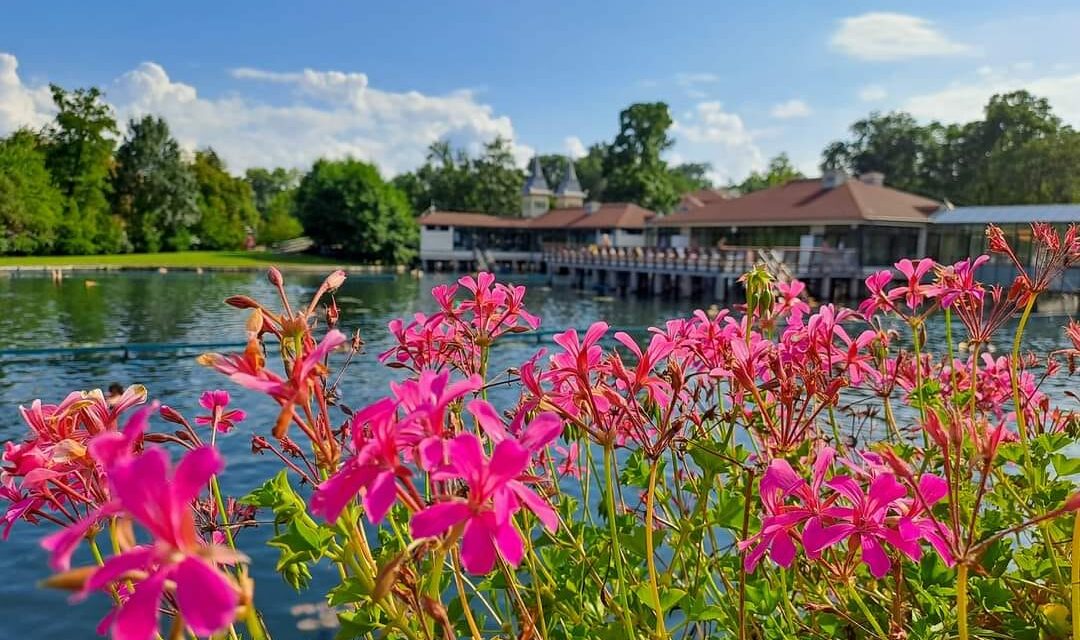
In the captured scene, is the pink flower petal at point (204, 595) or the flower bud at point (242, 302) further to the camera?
the flower bud at point (242, 302)

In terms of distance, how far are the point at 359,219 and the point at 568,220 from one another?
46.7ft

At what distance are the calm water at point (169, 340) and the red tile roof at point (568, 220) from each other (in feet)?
28.5

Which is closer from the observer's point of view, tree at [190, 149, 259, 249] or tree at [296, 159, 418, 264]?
tree at [296, 159, 418, 264]

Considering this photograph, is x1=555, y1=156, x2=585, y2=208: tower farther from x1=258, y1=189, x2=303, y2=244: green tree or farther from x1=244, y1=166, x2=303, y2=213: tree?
x1=244, y1=166, x2=303, y2=213: tree

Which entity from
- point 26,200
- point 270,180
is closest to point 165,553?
point 26,200

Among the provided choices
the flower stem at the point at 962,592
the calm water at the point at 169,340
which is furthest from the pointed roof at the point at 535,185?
the flower stem at the point at 962,592

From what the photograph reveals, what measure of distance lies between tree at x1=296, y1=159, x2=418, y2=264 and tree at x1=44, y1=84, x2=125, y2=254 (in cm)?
1317

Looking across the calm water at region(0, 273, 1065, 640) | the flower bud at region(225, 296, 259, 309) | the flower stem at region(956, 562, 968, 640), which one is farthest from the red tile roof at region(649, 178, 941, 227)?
the flower bud at region(225, 296, 259, 309)

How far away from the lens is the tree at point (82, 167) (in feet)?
162

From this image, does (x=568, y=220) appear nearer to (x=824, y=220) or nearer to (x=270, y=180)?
(x=824, y=220)

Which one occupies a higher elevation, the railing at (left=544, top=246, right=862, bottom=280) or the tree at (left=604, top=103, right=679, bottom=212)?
the tree at (left=604, top=103, right=679, bottom=212)

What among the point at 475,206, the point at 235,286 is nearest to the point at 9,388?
the point at 235,286

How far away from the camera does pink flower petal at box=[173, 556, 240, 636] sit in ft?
2.04

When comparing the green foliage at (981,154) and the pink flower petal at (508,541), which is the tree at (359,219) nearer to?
the green foliage at (981,154)
